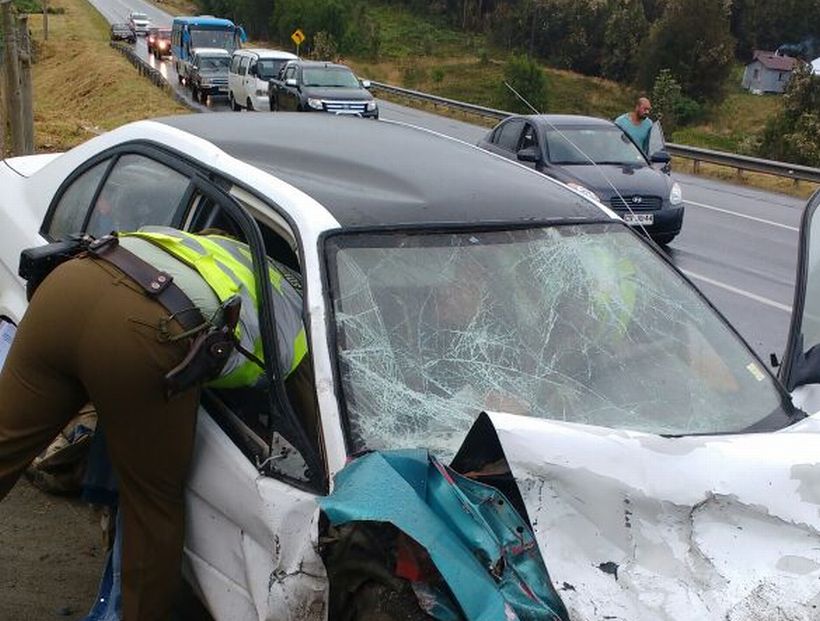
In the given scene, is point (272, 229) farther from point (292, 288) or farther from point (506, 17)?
Answer: point (506, 17)

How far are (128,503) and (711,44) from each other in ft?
185

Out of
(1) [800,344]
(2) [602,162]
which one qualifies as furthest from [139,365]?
(2) [602,162]

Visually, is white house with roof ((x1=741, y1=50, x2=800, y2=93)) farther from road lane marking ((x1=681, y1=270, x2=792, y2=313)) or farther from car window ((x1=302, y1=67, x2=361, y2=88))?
road lane marking ((x1=681, y1=270, x2=792, y2=313))

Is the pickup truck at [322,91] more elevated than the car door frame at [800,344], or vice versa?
the car door frame at [800,344]

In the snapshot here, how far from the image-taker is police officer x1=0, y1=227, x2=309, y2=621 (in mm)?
2406

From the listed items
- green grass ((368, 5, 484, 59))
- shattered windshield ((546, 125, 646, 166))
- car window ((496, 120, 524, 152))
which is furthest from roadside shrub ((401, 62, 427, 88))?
shattered windshield ((546, 125, 646, 166))

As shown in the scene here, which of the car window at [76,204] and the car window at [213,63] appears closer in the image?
the car window at [76,204]

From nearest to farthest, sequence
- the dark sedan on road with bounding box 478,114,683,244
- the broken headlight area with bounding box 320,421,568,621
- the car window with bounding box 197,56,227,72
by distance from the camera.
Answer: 1. the broken headlight area with bounding box 320,421,568,621
2. the dark sedan on road with bounding box 478,114,683,244
3. the car window with bounding box 197,56,227,72

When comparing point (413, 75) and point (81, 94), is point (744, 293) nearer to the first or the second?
point (81, 94)

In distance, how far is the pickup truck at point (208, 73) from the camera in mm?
31328

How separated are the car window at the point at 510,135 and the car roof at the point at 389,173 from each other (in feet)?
28.8

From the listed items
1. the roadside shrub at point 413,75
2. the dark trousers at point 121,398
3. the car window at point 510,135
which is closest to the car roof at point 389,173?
the dark trousers at point 121,398

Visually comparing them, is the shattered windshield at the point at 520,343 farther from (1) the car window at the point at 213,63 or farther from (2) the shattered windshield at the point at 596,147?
(1) the car window at the point at 213,63

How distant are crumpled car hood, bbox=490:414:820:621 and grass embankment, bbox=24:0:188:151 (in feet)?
43.8
